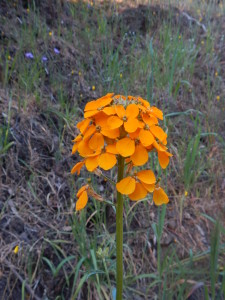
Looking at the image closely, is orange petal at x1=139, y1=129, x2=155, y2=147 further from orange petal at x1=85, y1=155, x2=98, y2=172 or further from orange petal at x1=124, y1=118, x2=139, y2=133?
orange petal at x1=85, y1=155, x2=98, y2=172

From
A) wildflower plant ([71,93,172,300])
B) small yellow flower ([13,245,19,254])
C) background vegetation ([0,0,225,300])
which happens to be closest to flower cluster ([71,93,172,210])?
wildflower plant ([71,93,172,300])

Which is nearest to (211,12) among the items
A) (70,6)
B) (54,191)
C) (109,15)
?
(109,15)

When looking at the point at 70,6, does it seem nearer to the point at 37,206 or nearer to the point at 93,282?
the point at 37,206

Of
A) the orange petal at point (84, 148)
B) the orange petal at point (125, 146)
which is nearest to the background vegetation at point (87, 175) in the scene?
the orange petal at point (84, 148)

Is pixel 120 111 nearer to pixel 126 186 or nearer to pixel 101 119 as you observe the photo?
pixel 101 119

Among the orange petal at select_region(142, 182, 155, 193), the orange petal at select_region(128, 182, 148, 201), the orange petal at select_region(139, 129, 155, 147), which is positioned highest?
the orange petal at select_region(139, 129, 155, 147)

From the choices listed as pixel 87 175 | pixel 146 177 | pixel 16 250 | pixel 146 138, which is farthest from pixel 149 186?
pixel 87 175
